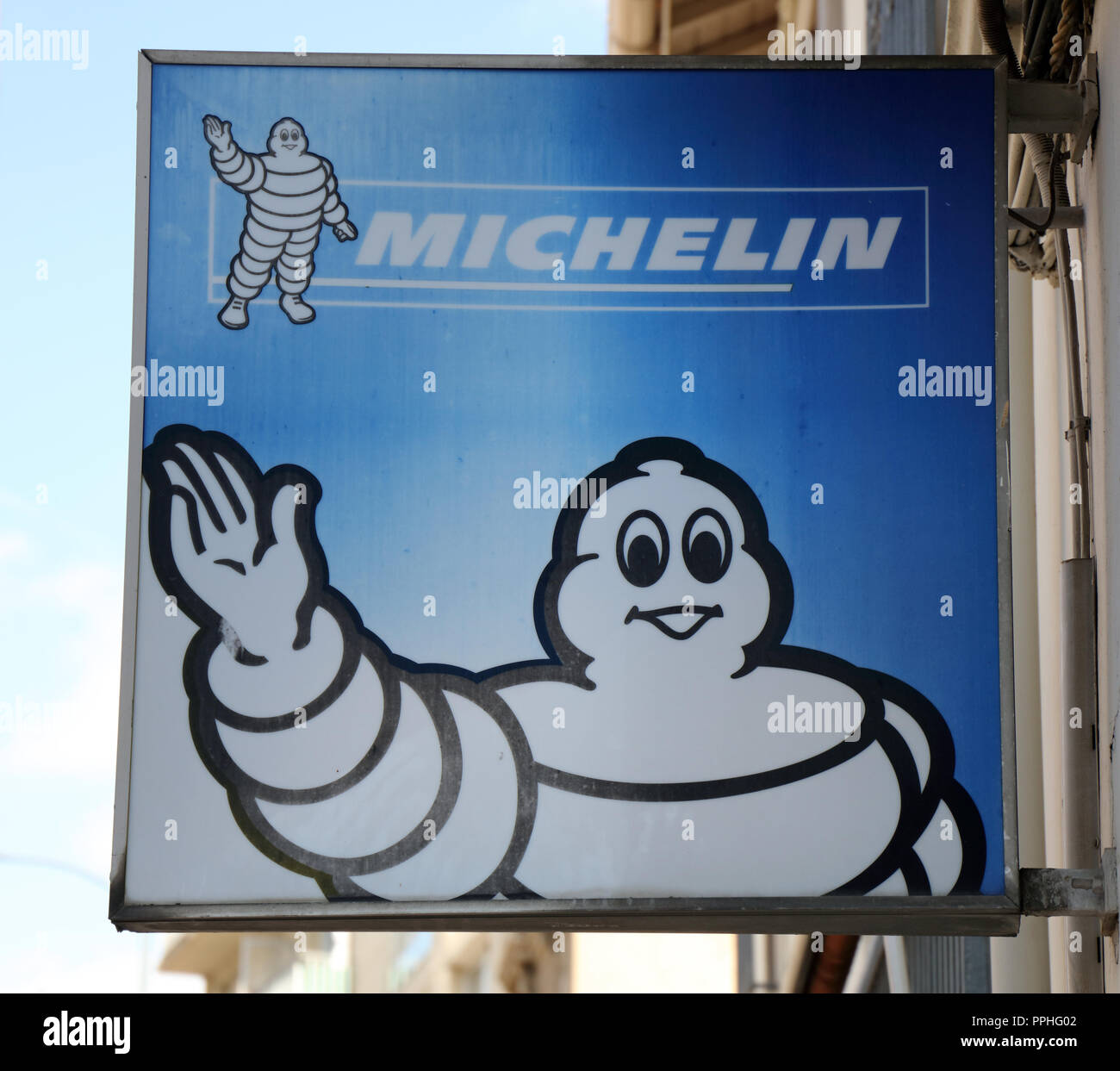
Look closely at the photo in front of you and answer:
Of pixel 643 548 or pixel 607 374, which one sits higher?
pixel 607 374

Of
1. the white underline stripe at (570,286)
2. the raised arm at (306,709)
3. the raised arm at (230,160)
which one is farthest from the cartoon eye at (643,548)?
the raised arm at (230,160)

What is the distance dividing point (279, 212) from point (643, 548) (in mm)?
1322

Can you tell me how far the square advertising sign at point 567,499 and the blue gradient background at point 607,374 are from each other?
10 mm

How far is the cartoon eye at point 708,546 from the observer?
3.54m

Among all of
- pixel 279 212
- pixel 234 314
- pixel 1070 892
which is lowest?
pixel 1070 892

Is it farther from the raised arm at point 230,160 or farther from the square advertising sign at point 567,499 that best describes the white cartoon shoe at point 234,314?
the raised arm at point 230,160

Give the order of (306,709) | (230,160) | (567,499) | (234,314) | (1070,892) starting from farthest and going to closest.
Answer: (230,160) < (234,314) < (567,499) < (306,709) < (1070,892)

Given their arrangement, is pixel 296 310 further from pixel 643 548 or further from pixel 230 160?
pixel 643 548

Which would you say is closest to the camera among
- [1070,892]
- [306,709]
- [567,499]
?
[1070,892]

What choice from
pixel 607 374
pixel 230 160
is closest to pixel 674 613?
pixel 607 374

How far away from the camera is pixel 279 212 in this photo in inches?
148

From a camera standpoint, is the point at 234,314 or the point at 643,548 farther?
the point at 234,314

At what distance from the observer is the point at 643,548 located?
3576 millimetres
